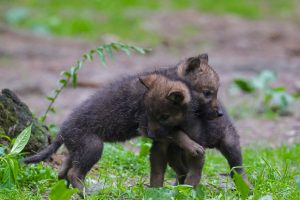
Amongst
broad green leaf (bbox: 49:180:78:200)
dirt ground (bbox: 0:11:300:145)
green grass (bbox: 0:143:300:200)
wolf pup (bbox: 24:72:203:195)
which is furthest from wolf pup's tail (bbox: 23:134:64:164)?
dirt ground (bbox: 0:11:300:145)

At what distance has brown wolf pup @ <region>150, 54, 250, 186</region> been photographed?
6137mm

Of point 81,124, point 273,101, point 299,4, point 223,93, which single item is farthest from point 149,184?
point 299,4

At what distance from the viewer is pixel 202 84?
6227mm

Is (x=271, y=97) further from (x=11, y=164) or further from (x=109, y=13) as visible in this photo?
(x=109, y=13)

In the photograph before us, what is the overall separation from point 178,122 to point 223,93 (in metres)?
6.60

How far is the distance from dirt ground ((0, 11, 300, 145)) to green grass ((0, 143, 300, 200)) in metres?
2.72

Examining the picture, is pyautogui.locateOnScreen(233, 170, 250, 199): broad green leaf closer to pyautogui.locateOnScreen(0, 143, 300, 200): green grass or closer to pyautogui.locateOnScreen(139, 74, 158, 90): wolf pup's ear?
pyautogui.locateOnScreen(0, 143, 300, 200): green grass

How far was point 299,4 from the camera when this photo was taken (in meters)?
19.8

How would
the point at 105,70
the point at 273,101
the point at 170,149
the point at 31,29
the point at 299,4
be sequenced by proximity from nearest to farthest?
the point at 170,149, the point at 273,101, the point at 105,70, the point at 31,29, the point at 299,4

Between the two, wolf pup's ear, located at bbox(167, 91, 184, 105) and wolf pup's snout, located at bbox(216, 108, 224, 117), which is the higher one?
wolf pup's ear, located at bbox(167, 91, 184, 105)

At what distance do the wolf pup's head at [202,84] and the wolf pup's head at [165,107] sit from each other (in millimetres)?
241

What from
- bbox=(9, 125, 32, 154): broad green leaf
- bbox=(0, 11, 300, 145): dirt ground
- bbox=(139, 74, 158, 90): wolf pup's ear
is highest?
bbox=(139, 74, 158, 90): wolf pup's ear

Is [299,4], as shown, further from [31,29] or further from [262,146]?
[262,146]

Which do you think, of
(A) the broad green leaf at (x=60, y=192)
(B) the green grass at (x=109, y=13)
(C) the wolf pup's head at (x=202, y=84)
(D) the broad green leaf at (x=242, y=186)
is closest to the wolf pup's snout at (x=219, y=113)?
(C) the wolf pup's head at (x=202, y=84)
